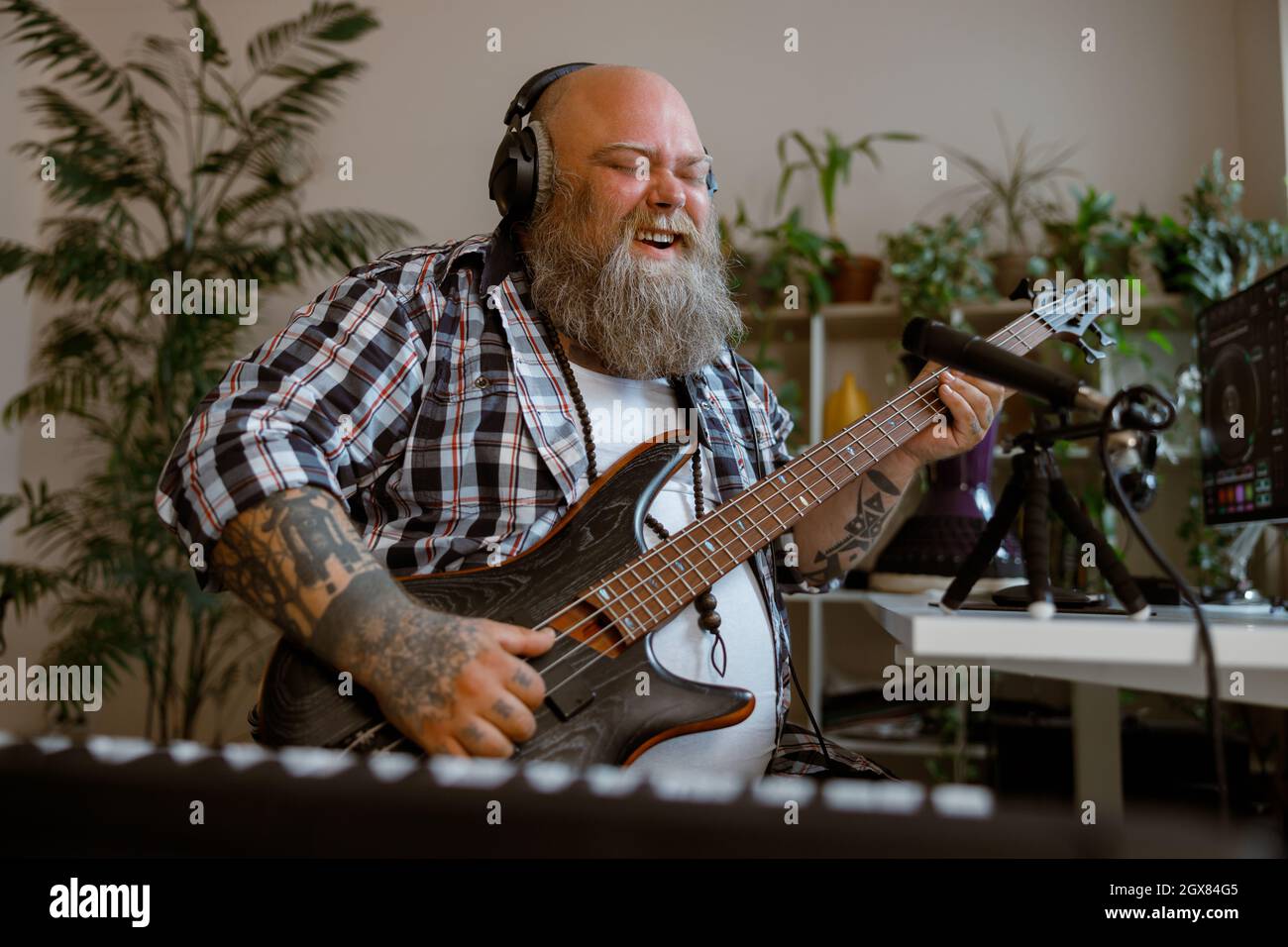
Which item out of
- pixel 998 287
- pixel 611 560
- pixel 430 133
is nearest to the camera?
pixel 611 560

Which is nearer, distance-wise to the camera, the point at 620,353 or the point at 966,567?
the point at 966,567

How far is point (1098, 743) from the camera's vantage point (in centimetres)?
166

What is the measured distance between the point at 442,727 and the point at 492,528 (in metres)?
0.36

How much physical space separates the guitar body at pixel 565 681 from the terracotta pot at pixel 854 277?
2.12m

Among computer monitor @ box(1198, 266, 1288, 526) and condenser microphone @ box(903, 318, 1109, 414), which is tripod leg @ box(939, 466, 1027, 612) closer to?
condenser microphone @ box(903, 318, 1109, 414)

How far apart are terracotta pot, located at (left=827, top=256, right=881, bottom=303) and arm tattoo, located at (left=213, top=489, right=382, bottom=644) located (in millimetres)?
2302

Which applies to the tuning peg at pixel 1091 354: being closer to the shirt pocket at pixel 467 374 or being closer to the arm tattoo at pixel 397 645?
the shirt pocket at pixel 467 374

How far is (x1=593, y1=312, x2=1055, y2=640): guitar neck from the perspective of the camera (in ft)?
3.25

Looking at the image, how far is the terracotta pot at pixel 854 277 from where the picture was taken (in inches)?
115

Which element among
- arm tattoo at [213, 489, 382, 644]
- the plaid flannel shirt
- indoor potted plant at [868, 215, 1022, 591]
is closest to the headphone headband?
the plaid flannel shirt

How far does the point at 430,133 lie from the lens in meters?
3.49

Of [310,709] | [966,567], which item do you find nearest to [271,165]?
[310,709]

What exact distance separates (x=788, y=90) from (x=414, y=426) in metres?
2.60

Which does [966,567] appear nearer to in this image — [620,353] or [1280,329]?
[620,353]
